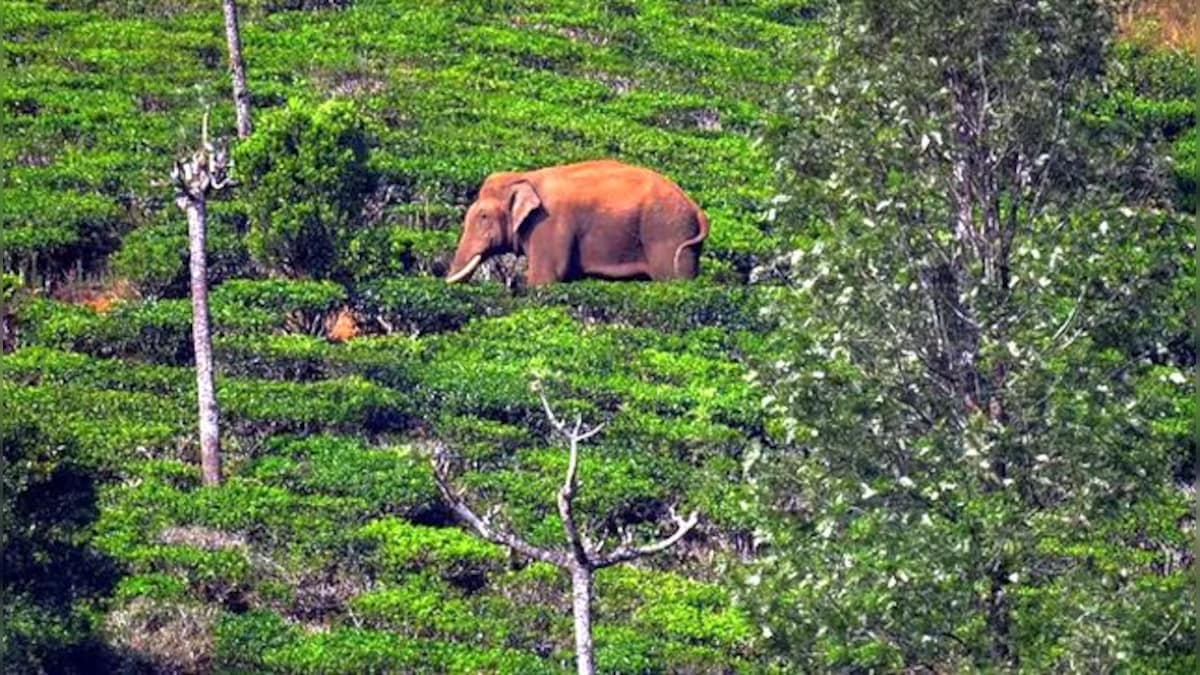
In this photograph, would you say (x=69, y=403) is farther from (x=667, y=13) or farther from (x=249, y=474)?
(x=667, y=13)

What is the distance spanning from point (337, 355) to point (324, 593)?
7152 mm

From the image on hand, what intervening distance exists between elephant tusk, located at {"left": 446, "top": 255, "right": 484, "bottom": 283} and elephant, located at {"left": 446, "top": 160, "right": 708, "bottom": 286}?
0.04ft

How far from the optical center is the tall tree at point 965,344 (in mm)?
26562

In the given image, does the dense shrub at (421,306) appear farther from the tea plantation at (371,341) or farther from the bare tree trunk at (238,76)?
the bare tree trunk at (238,76)

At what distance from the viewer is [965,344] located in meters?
27.9

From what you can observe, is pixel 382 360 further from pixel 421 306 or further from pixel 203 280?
pixel 203 280

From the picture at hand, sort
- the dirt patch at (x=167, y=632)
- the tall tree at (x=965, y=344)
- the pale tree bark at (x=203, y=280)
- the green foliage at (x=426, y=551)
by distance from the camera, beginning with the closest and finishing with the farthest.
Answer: the tall tree at (x=965, y=344) < the dirt patch at (x=167, y=632) < the green foliage at (x=426, y=551) < the pale tree bark at (x=203, y=280)

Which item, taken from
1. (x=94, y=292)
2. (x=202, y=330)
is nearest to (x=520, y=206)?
(x=94, y=292)

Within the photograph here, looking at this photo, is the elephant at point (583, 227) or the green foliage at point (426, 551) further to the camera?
the elephant at point (583, 227)

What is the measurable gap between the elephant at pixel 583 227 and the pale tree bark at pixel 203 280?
7.88 metres

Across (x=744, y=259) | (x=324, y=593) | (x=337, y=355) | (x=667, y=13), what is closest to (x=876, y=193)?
(x=324, y=593)

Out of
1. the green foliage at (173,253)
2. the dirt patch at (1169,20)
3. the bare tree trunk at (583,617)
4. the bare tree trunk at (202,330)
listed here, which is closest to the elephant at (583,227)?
the green foliage at (173,253)

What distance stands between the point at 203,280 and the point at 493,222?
8351 millimetres

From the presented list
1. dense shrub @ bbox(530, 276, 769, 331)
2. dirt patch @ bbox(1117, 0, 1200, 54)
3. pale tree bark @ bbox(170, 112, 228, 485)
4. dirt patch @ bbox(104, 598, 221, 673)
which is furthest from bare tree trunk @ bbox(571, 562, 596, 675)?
dirt patch @ bbox(1117, 0, 1200, 54)
